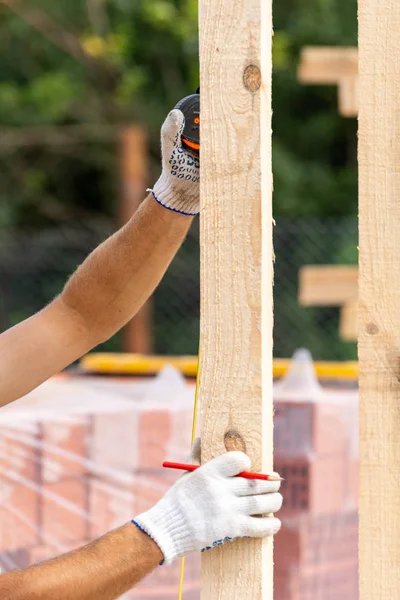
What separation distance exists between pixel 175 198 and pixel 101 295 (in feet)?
1.47

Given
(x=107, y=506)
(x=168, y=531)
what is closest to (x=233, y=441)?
(x=168, y=531)

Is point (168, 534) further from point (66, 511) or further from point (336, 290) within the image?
point (336, 290)

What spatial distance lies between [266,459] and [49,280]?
1024 cm

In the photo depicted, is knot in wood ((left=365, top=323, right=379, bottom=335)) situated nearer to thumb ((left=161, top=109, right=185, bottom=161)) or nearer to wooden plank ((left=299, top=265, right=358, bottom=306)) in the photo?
thumb ((left=161, top=109, right=185, bottom=161))

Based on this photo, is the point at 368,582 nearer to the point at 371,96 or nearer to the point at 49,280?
the point at 371,96

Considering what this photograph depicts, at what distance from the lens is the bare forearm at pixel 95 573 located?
192 cm

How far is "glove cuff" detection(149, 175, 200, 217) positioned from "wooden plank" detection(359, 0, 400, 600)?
639mm

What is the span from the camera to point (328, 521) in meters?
4.36

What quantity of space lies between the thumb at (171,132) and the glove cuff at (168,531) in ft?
2.84

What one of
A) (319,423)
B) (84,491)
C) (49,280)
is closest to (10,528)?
(84,491)

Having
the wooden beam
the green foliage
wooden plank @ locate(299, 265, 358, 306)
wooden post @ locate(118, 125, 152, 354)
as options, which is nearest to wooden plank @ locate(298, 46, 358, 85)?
the wooden beam

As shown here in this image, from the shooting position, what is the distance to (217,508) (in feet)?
5.93

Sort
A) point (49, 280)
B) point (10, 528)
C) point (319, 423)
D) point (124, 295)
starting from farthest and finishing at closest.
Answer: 1. point (49, 280)
2. point (319, 423)
3. point (10, 528)
4. point (124, 295)

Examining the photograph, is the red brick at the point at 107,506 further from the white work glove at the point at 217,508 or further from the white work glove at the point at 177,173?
the white work glove at the point at 217,508
